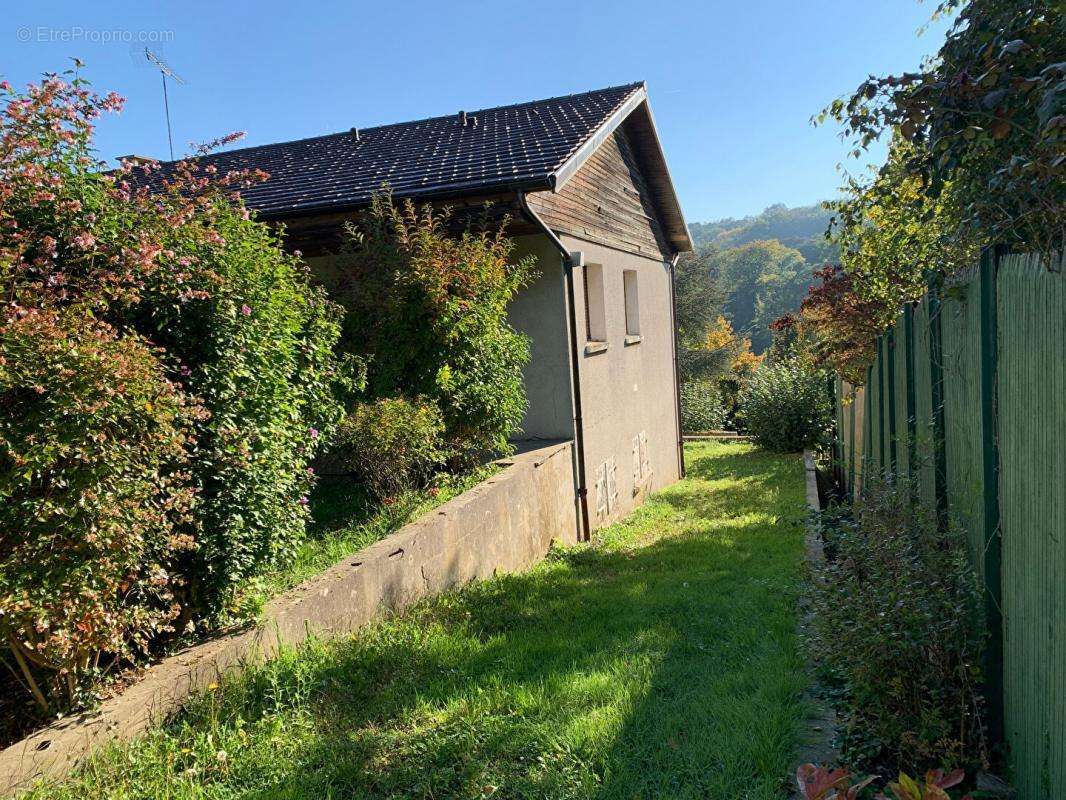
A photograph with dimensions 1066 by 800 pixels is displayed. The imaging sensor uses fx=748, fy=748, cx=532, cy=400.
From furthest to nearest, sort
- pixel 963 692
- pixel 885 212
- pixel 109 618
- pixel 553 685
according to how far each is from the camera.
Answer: pixel 885 212 → pixel 553 685 → pixel 109 618 → pixel 963 692

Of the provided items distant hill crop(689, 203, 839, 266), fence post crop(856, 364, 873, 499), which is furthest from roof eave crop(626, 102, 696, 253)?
distant hill crop(689, 203, 839, 266)

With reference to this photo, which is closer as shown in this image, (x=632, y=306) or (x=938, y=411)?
(x=938, y=411)

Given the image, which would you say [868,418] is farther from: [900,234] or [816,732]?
[816,732]

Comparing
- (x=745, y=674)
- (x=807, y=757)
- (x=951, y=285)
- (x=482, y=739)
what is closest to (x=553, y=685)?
(x=482, y=739)

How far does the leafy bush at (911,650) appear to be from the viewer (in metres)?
2.89

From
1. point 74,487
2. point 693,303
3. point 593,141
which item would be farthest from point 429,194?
→ point 693,303

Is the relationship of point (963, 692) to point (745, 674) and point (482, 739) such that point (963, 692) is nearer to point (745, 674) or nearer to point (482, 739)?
point (745, 674)

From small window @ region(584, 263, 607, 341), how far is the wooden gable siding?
1.59ft

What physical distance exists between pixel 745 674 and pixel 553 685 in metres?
1.06

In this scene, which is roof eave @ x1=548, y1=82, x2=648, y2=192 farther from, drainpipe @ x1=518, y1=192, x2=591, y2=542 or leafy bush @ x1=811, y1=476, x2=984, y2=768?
leafy bush @ x1=811, y1=476, x2=984, y2=768

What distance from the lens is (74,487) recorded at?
3.24m

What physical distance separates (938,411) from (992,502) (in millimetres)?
1156

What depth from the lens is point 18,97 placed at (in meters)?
3.62

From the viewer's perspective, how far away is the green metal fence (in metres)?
2.20
